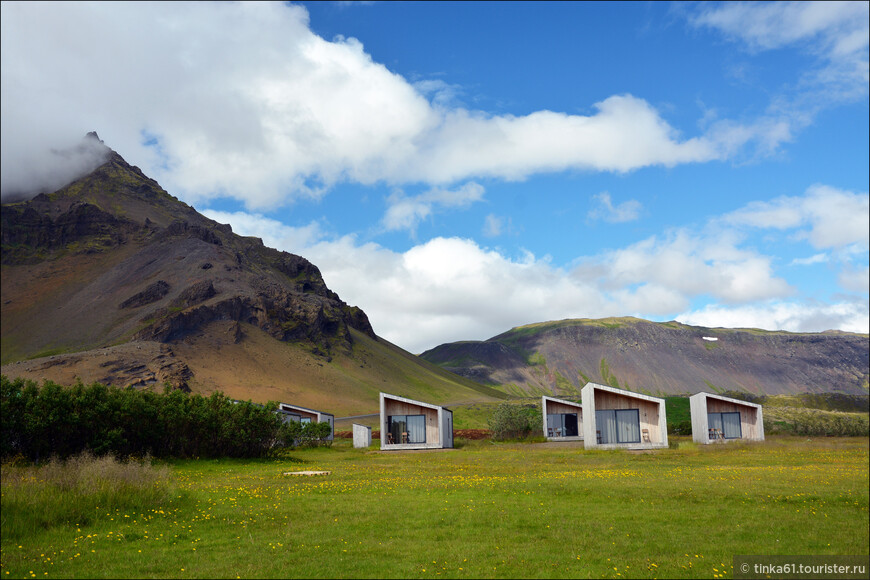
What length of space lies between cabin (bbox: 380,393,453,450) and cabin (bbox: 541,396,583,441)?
10.9 m

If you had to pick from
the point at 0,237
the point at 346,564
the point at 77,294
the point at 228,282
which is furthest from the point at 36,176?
the point at 0,237

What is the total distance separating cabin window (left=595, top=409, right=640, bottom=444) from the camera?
40250mm

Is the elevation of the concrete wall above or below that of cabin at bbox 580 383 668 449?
below

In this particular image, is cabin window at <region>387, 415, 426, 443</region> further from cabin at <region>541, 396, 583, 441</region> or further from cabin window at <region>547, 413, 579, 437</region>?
cabin window at <region>547, 413, 579, 437</region>

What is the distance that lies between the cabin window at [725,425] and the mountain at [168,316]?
86.5 meters

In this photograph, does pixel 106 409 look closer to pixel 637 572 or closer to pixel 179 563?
pixel 179 563

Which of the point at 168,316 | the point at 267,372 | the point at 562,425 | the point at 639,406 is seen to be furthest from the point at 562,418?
the point at 168,316

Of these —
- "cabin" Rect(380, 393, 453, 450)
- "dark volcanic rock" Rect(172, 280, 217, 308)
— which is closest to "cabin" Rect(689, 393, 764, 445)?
"cabin" Rect(380, 393, 453, 450)

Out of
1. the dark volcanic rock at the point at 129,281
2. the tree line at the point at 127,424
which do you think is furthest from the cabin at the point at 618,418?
the dark volcanic rock at the point at 129,281

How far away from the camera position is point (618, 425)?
40.4 meters

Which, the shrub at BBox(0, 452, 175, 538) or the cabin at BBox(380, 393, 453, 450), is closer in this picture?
the shrub at BBox(0, 452, 175, 538)

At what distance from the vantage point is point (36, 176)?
50.6 ft

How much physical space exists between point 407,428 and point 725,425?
75.3ft

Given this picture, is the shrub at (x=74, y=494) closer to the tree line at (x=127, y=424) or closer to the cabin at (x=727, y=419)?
the tree line at (x=127, y=424)
